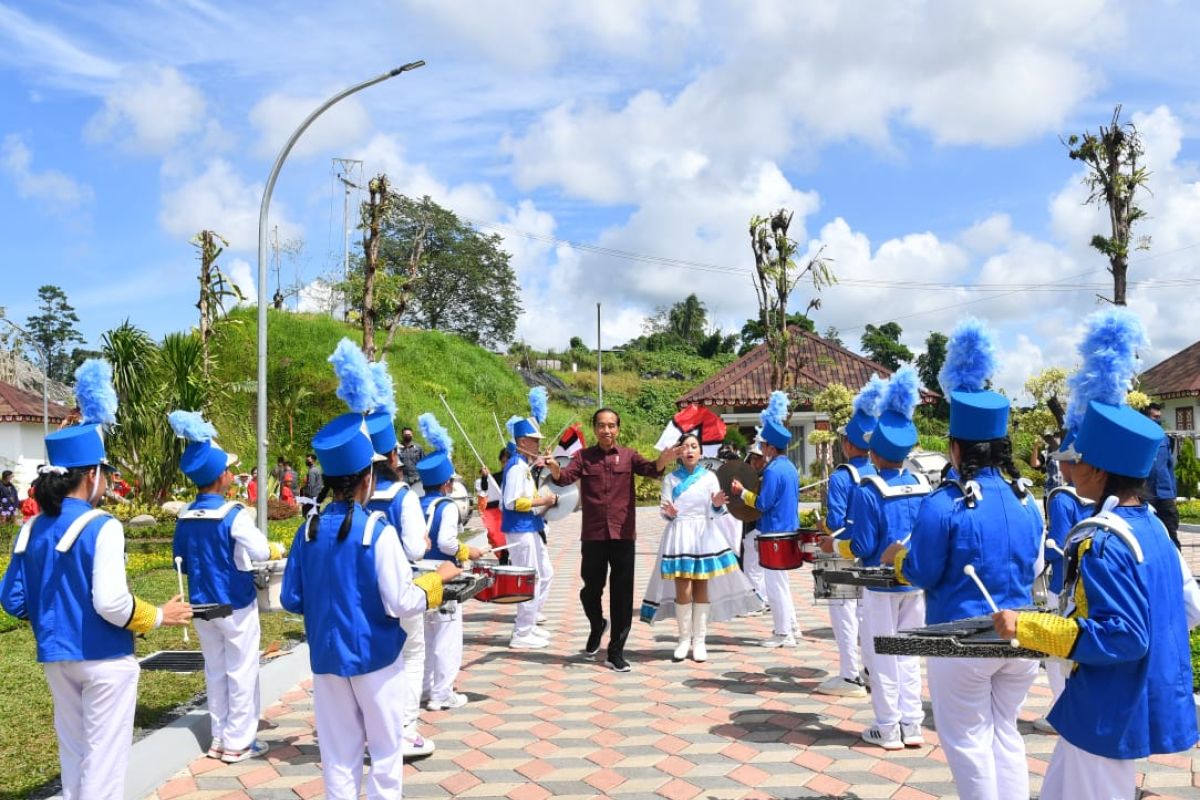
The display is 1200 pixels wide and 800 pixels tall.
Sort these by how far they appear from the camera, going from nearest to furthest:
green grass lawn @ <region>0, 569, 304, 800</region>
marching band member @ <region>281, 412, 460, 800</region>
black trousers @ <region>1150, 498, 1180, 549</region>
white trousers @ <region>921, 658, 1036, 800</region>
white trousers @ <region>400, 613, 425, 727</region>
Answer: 1. white trousers @ <region>921, 658, 1036, 800</region>
2. marching band member @ <region>281, 412, 460, 800</region>
3. green grass lawn @ <region>0, 569, 304, 800</region>
4. white trousers @ <region>400, 613, 425, 727</region>
5. black trousers @ <region>1150, 498, 1180, 549</region>

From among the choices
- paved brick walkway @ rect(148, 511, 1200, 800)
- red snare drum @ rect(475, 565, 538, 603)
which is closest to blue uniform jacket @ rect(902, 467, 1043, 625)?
paved brick walkway @ rect(148, 511, 1200, 800)

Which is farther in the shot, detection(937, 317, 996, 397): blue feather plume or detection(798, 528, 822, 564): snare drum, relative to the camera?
detection(798, 528, 822, 564): snare drum

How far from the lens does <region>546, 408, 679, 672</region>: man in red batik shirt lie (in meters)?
8.10

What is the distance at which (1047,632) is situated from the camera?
3162mm

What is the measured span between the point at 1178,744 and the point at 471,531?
17.6m

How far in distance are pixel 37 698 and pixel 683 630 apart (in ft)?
16.2

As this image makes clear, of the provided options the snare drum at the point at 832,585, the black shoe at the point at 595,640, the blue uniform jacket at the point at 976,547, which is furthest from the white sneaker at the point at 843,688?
the blue uniform jacket at the point at 976,547

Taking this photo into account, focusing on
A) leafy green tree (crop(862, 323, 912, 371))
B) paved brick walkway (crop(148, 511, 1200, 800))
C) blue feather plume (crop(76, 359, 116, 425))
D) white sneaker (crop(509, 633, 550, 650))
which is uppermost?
leafy green tree (crop(862, 323, 912, 371))

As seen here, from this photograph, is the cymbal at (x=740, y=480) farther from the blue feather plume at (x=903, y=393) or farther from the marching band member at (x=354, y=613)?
the marching band member at (x=354, y=613)

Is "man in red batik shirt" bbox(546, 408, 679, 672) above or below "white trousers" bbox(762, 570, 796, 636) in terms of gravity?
above

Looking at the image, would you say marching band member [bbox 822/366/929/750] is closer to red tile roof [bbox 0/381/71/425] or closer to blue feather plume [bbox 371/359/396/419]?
blue feather plume [bbox 371/359/396/419]

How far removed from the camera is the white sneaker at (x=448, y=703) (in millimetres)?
6992

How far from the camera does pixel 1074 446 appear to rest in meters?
3.44

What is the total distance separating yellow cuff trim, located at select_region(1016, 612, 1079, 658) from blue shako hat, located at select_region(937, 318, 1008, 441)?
114 cm
